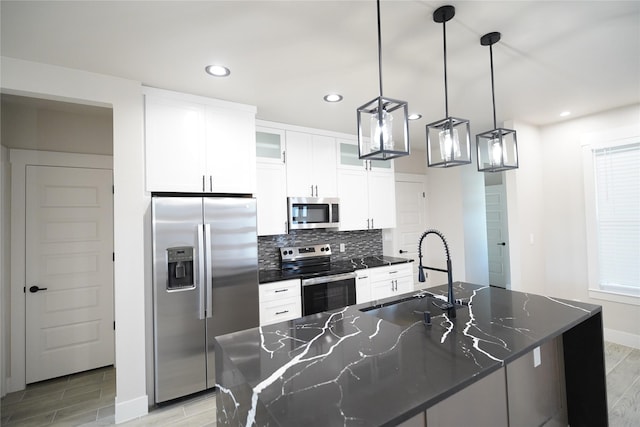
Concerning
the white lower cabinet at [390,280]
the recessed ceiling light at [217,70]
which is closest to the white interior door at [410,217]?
the white lower cabinet at [390,280]

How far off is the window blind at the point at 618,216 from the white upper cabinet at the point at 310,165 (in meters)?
3.04

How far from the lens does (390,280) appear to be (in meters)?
A: 3.84

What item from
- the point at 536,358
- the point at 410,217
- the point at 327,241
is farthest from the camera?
the point at 410,217

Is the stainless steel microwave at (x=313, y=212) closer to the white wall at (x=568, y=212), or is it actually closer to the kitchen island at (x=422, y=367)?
the kitchen island at (x=422, y=367)

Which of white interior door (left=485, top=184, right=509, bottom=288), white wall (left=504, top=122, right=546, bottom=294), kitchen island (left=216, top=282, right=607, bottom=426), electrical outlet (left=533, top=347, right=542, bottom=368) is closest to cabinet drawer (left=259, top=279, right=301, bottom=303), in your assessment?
kitchen island (left=216, top=282, right=607, bottom=426)

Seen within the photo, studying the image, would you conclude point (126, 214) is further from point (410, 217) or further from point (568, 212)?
point (568, 212)

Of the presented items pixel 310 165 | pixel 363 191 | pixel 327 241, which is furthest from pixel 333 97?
pixel 327 241

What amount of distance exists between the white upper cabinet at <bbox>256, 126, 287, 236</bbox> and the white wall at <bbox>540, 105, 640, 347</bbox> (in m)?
3.08

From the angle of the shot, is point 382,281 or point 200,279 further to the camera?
point 382,281

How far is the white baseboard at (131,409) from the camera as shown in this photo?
2.26 meters

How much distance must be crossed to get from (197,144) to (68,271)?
1889mm

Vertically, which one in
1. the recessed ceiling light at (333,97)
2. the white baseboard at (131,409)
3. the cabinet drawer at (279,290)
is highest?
the recessed ceiling light at (333,97)

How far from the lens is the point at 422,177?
5.21 m

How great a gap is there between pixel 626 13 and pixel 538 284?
10.2ft
